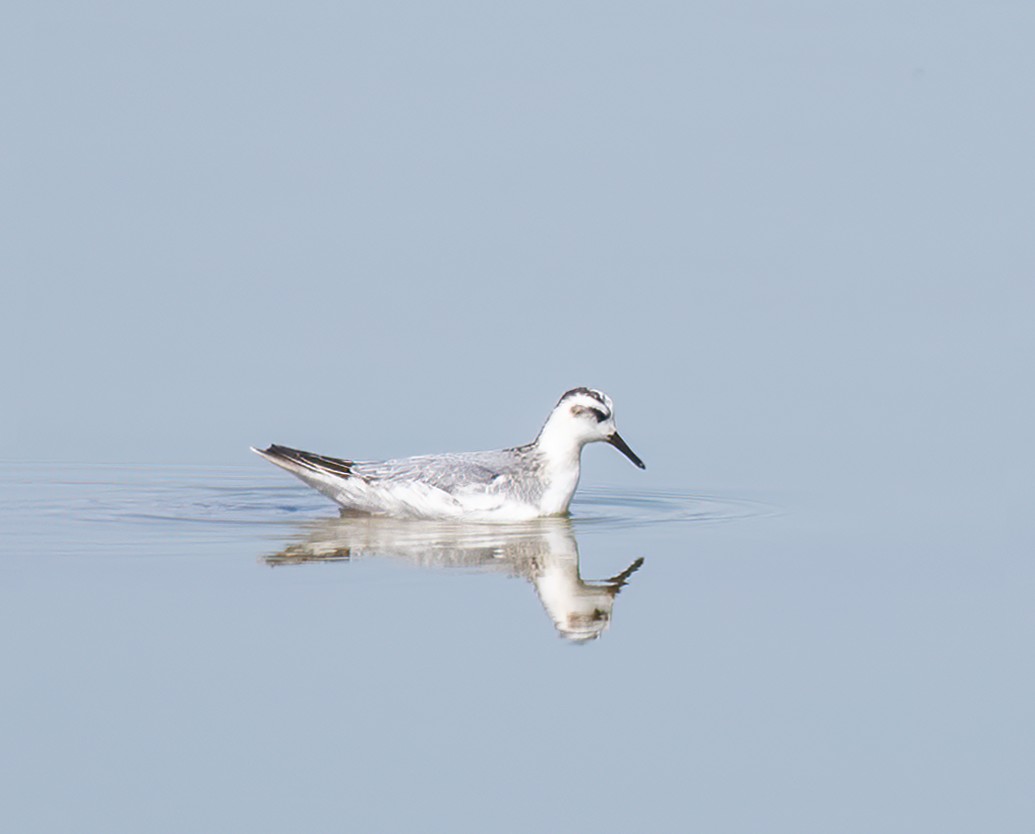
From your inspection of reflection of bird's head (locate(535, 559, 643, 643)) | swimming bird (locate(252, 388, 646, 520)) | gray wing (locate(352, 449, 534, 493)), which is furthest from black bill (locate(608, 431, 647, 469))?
reflection of bird's head (locate(535, 559, 643, 643))

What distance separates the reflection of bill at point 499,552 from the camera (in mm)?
12978

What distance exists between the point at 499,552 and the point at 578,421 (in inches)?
91.3

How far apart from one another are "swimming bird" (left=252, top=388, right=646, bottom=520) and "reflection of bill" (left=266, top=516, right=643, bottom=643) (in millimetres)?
173

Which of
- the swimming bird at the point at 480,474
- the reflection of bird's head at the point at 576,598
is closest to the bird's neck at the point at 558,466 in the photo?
the swimming bird at the point at 480,474

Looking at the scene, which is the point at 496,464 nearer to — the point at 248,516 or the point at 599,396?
the point at 599,396

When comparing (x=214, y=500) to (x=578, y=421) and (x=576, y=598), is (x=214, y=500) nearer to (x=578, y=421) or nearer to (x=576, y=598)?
(x=578, y=421)

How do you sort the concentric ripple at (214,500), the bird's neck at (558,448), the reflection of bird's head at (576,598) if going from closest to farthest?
1. the reflection of bird's head at (576,598)
2. the concentric ripple at (214,500)
3. the bird's neck at (558,448)

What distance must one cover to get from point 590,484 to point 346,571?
508 cm

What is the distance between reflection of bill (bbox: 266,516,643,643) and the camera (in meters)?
13.0

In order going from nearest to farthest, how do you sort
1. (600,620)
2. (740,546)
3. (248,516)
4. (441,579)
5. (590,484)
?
1. (600,620)
2. (441,579)
3. (740,546)
4. (248,516)
5. (590,484)

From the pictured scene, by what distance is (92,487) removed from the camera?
57.0 ft

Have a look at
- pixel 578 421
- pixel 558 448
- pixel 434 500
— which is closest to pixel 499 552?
pixel 434 500

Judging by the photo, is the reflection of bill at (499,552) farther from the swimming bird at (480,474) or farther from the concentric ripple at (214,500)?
the concentric ripple at (214,500)

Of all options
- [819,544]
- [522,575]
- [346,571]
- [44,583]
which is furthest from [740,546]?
[44,583]
